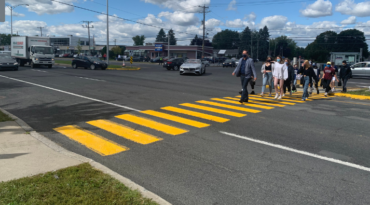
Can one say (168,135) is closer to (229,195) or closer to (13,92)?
(229,195)

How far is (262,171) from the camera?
4508 millimetres

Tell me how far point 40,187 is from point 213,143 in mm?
3250

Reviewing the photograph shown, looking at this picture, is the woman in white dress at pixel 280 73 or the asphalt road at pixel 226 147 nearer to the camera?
the asphalt road at pixel 226 147

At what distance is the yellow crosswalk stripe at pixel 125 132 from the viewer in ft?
20.1

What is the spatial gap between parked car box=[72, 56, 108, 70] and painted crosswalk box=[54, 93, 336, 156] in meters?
22.6

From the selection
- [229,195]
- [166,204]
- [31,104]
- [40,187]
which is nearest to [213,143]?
[229,195]

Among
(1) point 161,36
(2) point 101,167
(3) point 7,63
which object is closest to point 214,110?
(2) point 101,167

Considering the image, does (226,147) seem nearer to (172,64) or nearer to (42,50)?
(172,64)

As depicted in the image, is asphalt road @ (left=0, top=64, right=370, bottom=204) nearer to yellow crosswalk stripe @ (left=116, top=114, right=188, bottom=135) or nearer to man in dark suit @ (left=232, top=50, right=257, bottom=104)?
yellow crosswalk stripe @ (left=116, top=114, right=188, bottom=135)

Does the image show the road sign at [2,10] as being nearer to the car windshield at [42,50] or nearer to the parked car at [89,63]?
the parked car at [89,63]

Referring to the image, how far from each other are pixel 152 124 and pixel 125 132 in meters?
0.91

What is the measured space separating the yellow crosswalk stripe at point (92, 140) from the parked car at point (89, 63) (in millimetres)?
24709

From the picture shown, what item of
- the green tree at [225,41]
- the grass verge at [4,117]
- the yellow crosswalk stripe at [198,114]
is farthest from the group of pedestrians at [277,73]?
the green tree at [225,41]

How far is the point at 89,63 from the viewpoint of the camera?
102 ft
